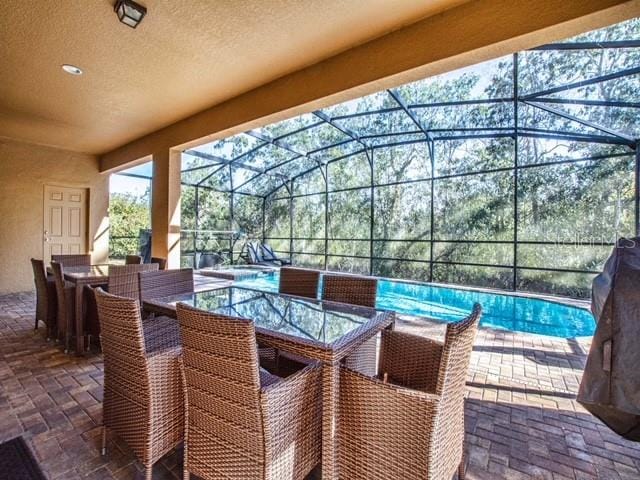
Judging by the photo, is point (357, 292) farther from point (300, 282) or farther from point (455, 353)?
point (455, 353)

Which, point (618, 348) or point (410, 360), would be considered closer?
point (618, 348)

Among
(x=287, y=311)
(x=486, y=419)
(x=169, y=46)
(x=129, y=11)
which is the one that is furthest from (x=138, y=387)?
(x=169, y=46)

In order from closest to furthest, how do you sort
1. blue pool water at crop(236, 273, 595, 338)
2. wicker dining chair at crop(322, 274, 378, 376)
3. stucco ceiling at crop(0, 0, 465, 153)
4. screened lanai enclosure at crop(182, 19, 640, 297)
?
wicker dining chair at crop(322, 274, 378, 376), stucco ceiling at crop(0, 0, 465, 153), blue pool water at crop(236, 273, 595, 338), screened lanai enclosure at crop(182, 19, 640, 297)

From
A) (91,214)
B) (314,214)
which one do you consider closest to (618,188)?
(314,214)

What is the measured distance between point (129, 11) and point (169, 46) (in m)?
0.55

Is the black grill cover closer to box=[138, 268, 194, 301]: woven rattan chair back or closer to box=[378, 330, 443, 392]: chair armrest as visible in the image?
box=[378, 330, 443, 392]: chair armrest

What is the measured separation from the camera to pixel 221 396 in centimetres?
131

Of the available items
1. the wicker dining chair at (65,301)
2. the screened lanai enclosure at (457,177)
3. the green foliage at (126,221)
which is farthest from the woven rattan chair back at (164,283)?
the green foliage at (126,221)

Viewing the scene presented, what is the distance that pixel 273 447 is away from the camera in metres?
1.27

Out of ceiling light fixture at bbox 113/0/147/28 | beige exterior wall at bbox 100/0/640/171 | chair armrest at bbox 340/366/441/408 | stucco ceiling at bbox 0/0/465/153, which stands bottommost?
chair armrest at bbox 340/366/441/408

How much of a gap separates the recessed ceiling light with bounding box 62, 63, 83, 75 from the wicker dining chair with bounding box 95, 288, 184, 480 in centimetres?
301

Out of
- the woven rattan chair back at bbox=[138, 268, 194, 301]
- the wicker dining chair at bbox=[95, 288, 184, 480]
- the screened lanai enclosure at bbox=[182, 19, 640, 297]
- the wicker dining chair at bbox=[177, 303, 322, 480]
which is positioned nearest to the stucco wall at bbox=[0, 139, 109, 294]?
the screened lanai enclosure at bbox=[182, 19, 640, 297]

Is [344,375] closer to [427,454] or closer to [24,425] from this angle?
[427,454]

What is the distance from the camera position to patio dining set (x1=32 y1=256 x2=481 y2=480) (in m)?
1.23
